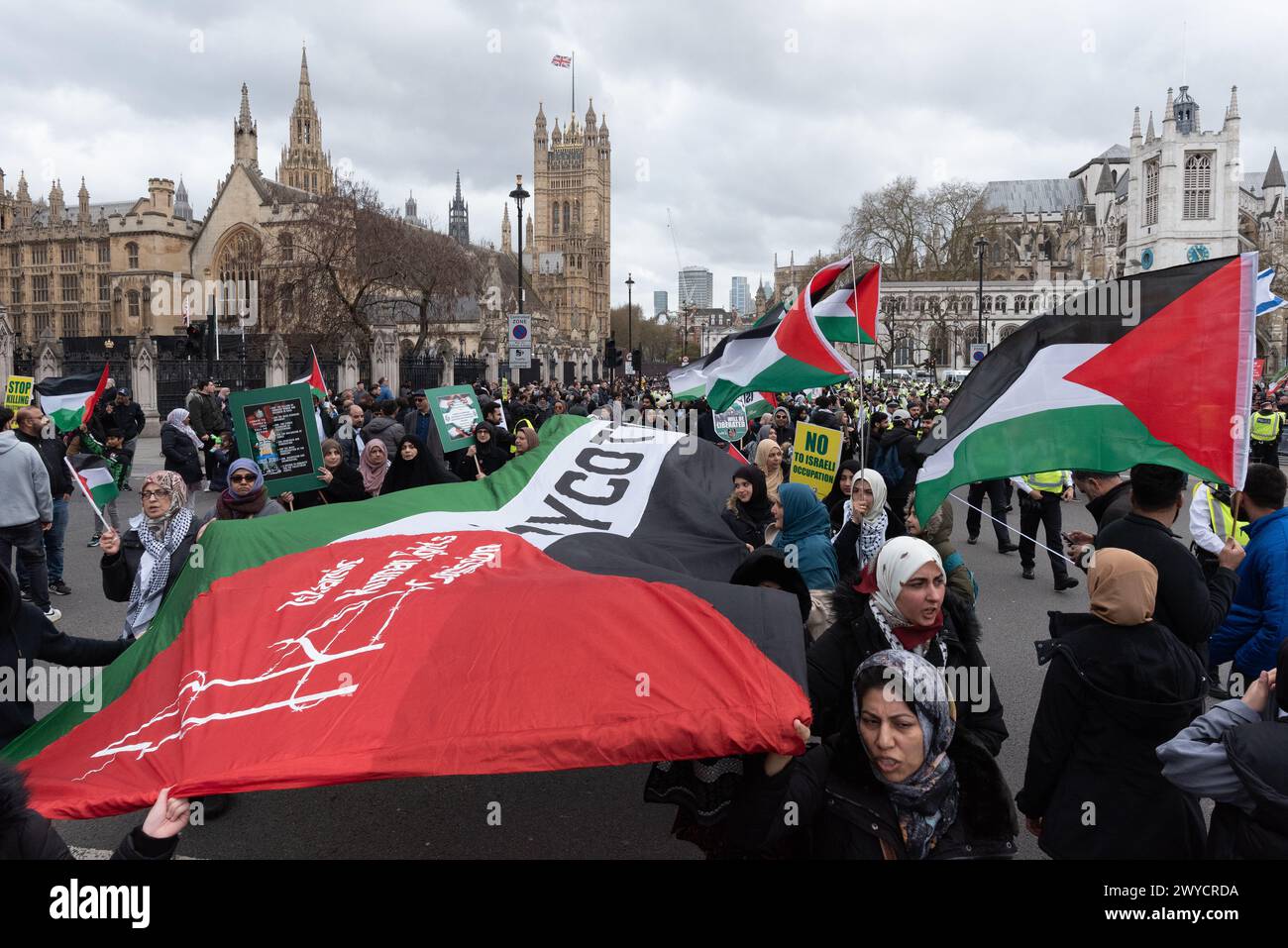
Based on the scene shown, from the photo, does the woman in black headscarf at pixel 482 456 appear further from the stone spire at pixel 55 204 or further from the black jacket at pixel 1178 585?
the stone spire at pixel 55 204

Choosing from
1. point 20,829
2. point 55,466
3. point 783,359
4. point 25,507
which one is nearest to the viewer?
point 20,829

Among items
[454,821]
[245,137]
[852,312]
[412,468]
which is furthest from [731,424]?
[245,137]

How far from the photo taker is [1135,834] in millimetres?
2967

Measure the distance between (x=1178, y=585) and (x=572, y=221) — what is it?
122108 mm

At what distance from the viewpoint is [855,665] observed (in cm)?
326

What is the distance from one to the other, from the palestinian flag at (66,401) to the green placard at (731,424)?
839cm

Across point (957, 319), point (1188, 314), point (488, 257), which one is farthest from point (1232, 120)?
point (1188, 314)

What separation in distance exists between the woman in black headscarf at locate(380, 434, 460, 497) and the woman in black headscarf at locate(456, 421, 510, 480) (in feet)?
6.12

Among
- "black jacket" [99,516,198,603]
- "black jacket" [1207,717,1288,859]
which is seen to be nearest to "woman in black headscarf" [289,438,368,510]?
"black jacket" [99,516,198,603]

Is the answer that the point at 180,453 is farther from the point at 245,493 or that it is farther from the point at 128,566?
the point at 128,566

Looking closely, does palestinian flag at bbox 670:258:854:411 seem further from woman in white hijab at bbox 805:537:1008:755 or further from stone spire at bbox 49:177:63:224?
stone spire at bbox 49:177:63:224

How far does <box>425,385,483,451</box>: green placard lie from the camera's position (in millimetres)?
10930

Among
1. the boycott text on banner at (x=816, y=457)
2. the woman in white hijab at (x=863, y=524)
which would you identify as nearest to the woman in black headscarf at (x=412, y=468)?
the boycott text on banner at (x=816, y=457)
